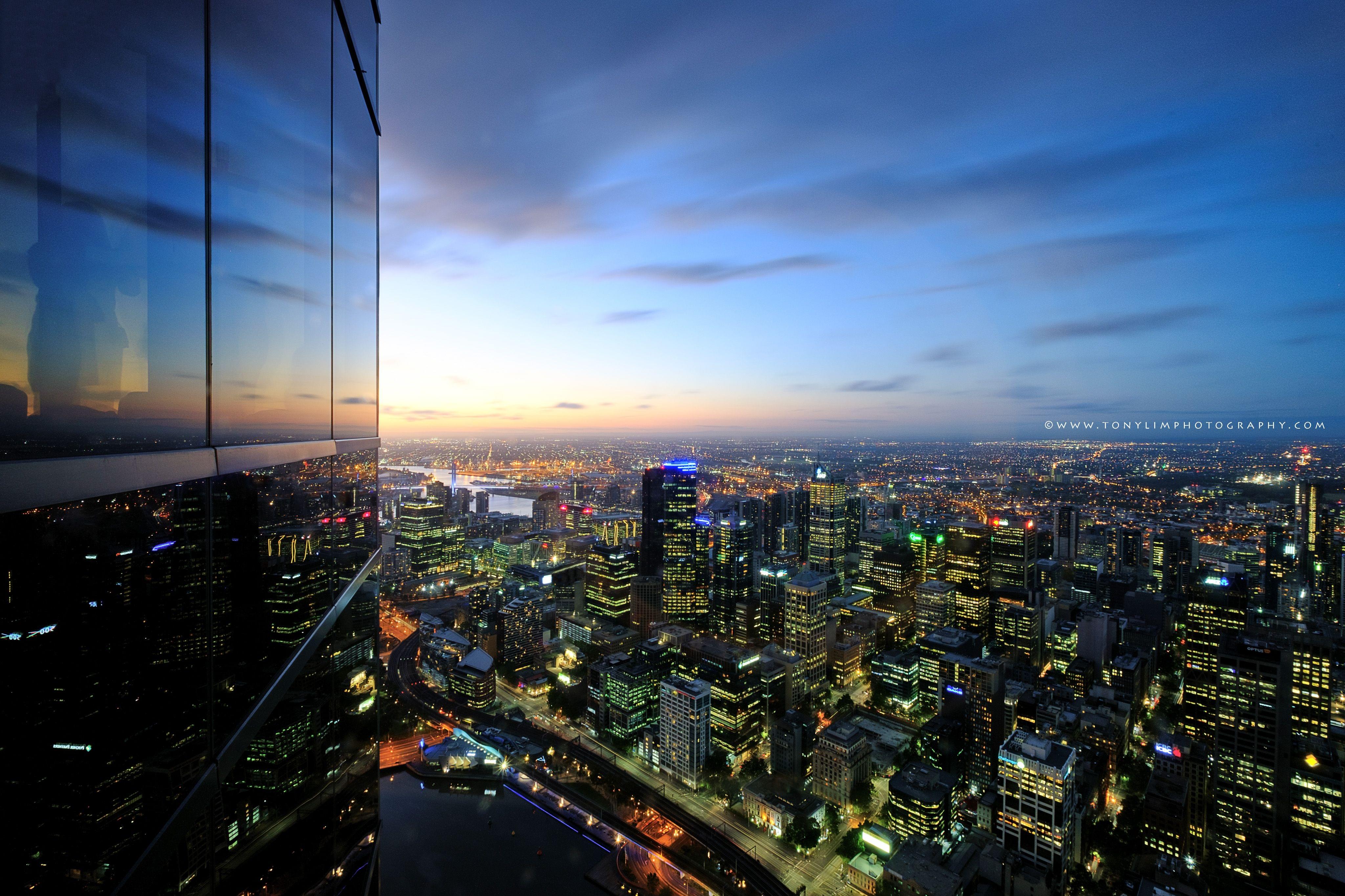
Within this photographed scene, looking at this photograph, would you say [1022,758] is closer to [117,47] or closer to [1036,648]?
[1036,648]

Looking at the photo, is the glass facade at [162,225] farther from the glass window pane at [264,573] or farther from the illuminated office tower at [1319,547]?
the illuminated office tower at [1319,547]

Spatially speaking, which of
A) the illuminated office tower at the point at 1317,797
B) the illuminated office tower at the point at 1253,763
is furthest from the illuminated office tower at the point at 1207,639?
the illuminated office tower at the point at 1317,797

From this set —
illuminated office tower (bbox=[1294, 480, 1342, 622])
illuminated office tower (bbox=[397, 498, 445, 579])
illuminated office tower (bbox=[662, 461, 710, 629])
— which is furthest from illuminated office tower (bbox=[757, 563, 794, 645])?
illuminated office tower (bbox=[1294, 480, 1342, 622])

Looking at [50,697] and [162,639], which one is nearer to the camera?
[50,697]

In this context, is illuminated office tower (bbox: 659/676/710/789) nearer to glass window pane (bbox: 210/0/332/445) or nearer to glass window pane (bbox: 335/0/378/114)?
glass window pane (bbox: 335/0/378/114)

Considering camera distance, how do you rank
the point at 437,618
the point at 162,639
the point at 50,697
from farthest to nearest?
the point at 437,618
the point at 162,639
the point at 50,697

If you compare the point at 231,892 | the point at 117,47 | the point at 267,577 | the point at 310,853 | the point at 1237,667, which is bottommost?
the point at 1237,667

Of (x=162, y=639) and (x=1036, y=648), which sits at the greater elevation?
(x=162, y=639)

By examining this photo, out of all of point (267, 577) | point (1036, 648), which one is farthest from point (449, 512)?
point (267, 577)
